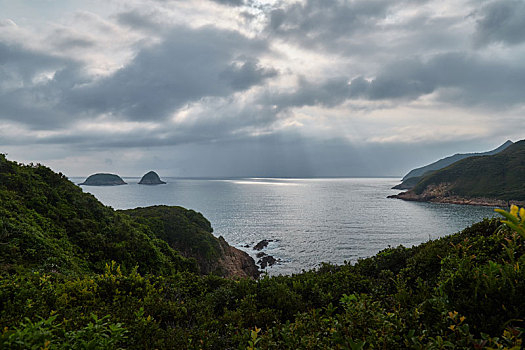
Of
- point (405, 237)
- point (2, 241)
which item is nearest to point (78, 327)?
point (2, 241)

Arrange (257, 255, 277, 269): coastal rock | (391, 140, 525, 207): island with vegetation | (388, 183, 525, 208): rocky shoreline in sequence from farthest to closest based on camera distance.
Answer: (391, 140, 525, 207): island with vegetation, (388, 183, 525, 208): rocky shoreline, (257, 255, 277, 269): coastal rock

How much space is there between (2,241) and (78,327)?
11208 mm

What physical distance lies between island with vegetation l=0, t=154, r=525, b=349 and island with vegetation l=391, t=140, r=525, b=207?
12999 cm

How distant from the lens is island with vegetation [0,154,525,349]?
3598 millimetres

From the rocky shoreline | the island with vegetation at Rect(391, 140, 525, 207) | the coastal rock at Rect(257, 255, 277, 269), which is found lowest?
the coastal rock at Rect(257, 255, 277, 269)

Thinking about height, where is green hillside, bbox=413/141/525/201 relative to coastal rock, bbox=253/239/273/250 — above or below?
above

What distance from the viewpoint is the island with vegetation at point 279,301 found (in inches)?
142

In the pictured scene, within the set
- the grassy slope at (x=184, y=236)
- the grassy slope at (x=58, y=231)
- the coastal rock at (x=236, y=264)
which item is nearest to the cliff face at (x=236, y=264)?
the coastal rock at (x=236, y=264)

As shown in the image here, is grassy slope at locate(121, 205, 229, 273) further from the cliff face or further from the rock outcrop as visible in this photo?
the cliff face

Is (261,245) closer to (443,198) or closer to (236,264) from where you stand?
(236,264)

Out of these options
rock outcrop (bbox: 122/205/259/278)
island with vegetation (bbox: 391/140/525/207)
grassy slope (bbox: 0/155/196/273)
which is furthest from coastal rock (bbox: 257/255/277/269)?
island with vegetation (bbox: 391/140/525/207)

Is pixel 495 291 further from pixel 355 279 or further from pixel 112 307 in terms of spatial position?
pixel 112 307

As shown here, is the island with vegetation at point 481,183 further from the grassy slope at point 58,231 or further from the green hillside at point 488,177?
the grassy slope at point 58,231

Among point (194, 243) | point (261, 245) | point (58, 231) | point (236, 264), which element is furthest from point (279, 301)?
point (261, 245)
